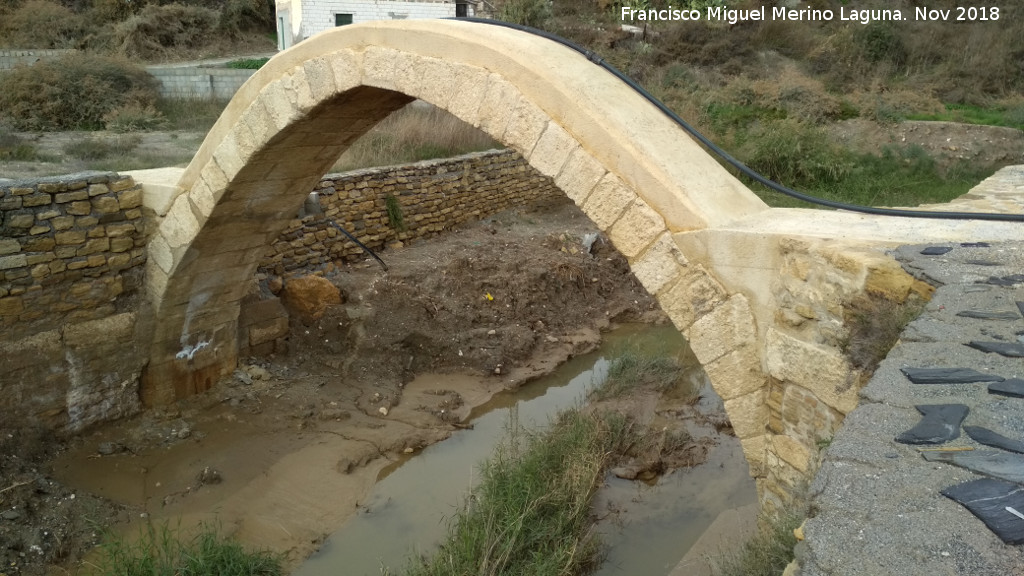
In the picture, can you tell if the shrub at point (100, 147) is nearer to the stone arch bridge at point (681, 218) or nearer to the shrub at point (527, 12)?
the stone arch bridge at point (681, 218)

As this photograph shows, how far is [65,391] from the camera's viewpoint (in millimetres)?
5801

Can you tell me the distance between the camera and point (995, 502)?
54.7 inches

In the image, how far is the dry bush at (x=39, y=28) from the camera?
18.3m

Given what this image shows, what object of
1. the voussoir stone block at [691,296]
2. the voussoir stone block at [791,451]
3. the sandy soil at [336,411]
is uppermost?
the voussoir stone block at [691,296]

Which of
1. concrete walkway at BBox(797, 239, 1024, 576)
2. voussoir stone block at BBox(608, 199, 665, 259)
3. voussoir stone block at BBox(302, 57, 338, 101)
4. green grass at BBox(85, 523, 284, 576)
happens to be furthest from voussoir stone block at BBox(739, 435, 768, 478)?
voussoir stone block at BBox(302, 57, 338, 101)

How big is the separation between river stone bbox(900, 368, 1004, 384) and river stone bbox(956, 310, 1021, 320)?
1.40ft

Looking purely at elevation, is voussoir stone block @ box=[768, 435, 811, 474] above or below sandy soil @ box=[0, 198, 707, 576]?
above

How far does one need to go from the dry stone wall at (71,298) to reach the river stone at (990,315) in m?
5.89

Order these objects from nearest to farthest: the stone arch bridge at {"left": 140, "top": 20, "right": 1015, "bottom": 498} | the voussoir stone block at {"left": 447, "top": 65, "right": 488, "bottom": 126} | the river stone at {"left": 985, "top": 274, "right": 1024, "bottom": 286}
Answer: the river stone at {"left": 985, "top": 274, "right": 1024, "bottom": 286} < the stone arch bridge at {"left": 140, "top": 20, "right": 1015, "bottom": 498} < the voussoir stone block at {"left": 447, "top": 65, "right": 488, "bottom": 126}

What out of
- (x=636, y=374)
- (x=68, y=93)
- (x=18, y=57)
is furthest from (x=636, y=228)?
(x=18, y=57)

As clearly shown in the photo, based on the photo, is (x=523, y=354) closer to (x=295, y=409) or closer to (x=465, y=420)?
(x=465, y=420)

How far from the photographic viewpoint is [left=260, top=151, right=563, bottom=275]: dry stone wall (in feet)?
26.8

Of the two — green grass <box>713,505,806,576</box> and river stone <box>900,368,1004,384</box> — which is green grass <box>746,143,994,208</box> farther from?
river stone <box>900,368,1004,384</box>

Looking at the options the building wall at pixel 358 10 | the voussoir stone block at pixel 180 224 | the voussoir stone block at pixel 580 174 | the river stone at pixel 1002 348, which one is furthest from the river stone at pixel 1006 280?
the building wall at pixel 358 10
